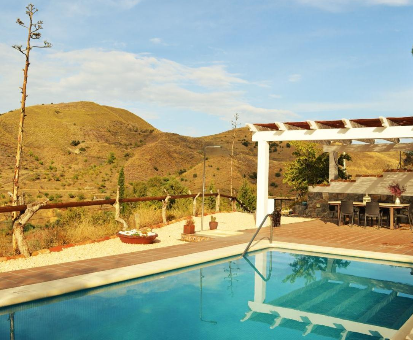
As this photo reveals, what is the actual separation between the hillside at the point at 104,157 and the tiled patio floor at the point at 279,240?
79.8 feet

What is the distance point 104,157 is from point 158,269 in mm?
54989

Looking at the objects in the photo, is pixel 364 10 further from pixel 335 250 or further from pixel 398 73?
pixel 335 250

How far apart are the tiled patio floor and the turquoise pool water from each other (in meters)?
0.89

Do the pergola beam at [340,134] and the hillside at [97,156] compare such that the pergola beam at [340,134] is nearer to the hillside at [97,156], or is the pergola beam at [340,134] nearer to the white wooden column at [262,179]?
the white wooden column at [262,179]

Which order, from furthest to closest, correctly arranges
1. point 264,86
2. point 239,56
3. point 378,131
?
point 264,86, point 239,56, point 378,131

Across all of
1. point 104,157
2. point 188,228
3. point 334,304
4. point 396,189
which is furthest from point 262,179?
point 104,157

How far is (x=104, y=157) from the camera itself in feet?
197

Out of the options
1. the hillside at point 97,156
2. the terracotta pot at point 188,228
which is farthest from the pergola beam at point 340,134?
the hillside at point 97,156

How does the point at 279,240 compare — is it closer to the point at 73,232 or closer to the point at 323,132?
the point at 323,132

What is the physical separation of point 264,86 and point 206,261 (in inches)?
737

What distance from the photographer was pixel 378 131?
1208 cm

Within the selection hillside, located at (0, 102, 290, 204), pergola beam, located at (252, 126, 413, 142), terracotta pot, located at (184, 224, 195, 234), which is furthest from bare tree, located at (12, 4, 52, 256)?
hillside, located at (0, 102, 290, 204)

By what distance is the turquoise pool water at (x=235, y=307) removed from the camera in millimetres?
5031

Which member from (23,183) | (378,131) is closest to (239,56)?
(378,131)
